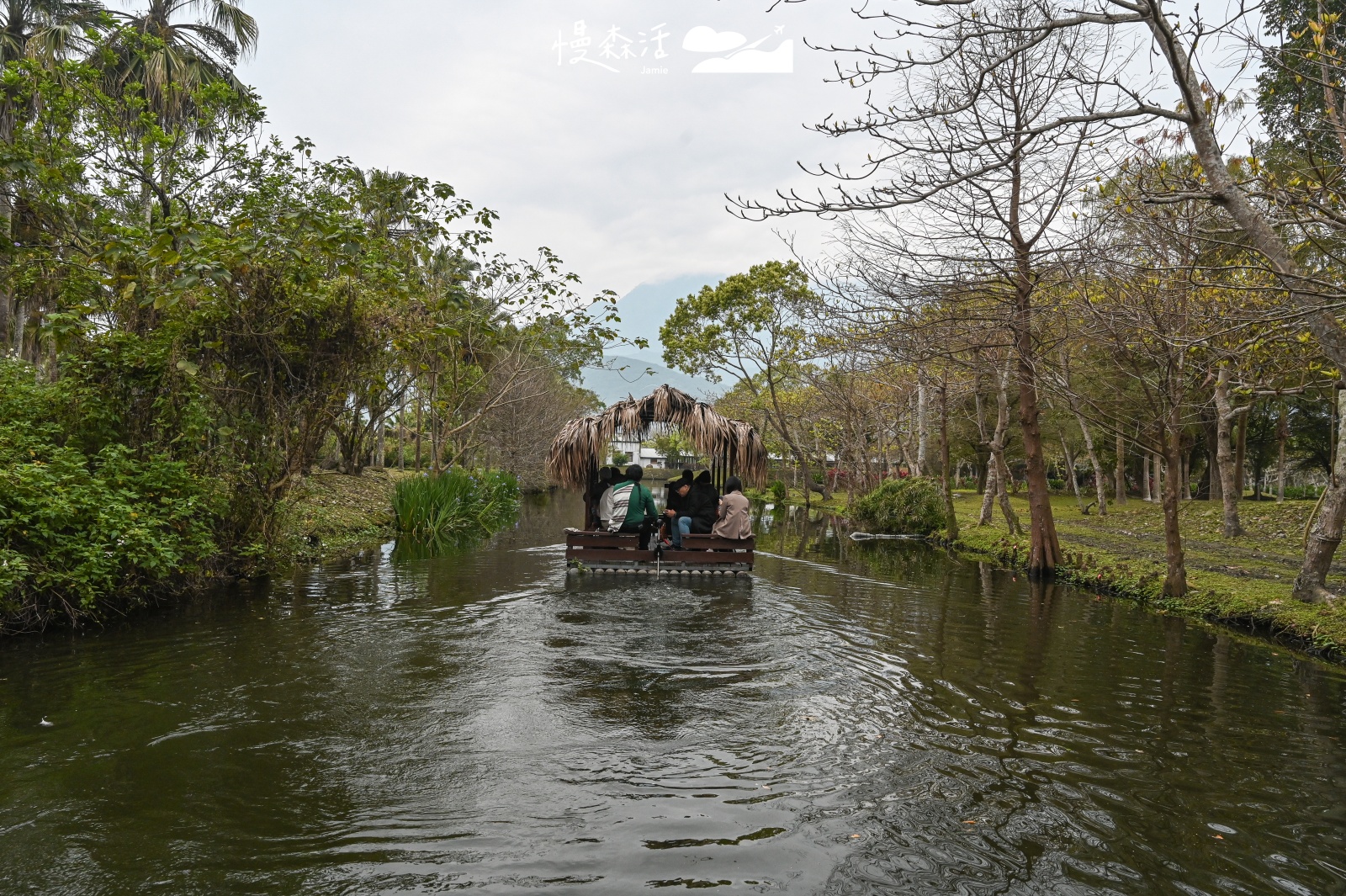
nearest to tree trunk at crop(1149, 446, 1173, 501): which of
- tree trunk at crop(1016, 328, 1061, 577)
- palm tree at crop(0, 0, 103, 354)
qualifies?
tree trunk at crop(1016, 328, 1061, 577)

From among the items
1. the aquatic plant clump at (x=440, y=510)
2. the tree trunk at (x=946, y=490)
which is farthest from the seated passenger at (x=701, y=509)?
the tree trunk at (x=946, y=490)

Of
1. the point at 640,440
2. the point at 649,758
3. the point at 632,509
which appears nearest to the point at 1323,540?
the point at 632,509

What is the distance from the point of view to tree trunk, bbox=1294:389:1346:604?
1068cm

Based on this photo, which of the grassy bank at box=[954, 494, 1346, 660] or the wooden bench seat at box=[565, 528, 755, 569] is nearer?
the grassy bank at box=[954, 494, 1346, 660]

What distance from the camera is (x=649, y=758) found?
220 inches

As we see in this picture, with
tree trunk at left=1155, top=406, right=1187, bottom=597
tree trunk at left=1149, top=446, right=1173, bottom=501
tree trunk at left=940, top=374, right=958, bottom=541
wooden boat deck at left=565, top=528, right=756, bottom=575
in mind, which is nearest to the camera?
tree trunk at left=1155, top=406, right=1187, bottom=597

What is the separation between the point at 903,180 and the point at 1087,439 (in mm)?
21002

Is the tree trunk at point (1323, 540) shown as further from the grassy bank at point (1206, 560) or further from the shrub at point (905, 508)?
the shrub at point (905, 508)

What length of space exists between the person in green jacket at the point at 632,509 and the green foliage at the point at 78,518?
628 cm

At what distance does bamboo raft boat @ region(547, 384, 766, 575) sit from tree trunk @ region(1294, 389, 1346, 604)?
7834 mm

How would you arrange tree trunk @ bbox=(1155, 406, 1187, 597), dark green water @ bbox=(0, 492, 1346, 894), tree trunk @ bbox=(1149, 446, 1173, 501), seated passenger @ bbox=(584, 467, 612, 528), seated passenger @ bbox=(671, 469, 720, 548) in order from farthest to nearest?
tree trunk @ bbox=(1149, 446, 1173, 501), seated passenger @ bbox=(584, 467, 612, 528), seated passenger @ bbox=(671, 469, 720, 548), tree trunk @ bbox=(1155, 406, 1187, 597), dark green water @ bbox=(0, 492, 1346, 894)

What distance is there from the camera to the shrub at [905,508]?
2492cm

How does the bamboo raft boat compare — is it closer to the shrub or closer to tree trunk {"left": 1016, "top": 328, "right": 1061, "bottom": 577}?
tree trunk {"left": 1016, "top": 328, "right": 1061, "bottom": 577}

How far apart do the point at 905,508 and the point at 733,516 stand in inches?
525
